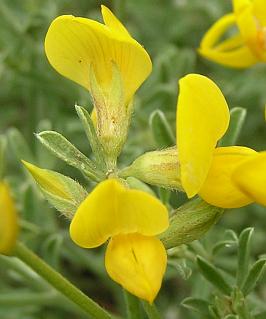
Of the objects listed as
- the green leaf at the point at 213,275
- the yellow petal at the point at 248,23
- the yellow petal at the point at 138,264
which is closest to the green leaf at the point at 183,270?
the green leaf at the point at 213,275

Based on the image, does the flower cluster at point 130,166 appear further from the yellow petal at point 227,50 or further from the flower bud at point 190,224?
the yellow petal at point 227,50

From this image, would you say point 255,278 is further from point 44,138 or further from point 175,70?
point 175,70

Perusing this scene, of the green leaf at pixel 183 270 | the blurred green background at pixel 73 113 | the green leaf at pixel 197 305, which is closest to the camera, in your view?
the green leaf at pixel 183 270

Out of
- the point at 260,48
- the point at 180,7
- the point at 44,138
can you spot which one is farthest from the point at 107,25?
the point at 180,7

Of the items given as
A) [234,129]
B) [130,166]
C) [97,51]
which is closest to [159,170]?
[130,166]

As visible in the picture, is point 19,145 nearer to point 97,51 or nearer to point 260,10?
point 260,10
